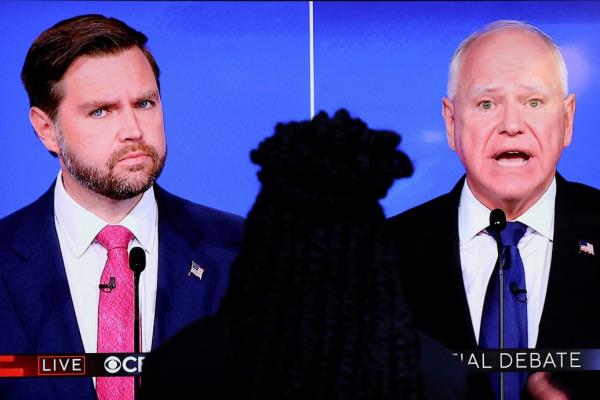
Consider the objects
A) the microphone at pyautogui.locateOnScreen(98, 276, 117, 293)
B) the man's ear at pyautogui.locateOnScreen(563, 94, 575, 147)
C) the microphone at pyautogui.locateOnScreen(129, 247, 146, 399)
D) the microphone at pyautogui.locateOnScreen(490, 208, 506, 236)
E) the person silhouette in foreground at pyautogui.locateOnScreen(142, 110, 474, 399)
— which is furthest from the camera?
the man's ear at pyautogui.locateOnScreen(563, 94, 575, 147)

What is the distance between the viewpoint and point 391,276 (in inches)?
66.1

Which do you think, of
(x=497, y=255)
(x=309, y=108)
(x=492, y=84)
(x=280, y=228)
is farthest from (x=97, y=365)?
(x=280, y=228)

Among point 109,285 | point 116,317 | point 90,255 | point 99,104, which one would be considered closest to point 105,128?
point 99,104

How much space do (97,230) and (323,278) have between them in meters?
2.32

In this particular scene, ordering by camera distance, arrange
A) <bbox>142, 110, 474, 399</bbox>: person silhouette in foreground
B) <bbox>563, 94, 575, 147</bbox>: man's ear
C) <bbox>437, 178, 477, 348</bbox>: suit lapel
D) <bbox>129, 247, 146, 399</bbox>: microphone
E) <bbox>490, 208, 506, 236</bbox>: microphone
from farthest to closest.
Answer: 1. <bbox>563, 94, 575, 147</bbox>: man's ear
2. <bbox>437, 178, 477, 348</bbox>: suit lapel
3. <bbox>490, 208, 506, 236</bbox>: microphone
4. <bbox>129, 247, 146, 399</bbox>: microphone
5. <bbox>142, 110, 474, 399</bbox>: person silhouette in foreground

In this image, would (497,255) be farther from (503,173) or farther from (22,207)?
(22,207)

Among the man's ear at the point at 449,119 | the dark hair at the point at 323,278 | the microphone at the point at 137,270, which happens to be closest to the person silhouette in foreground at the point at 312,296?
the dark hair at the point at 323,278

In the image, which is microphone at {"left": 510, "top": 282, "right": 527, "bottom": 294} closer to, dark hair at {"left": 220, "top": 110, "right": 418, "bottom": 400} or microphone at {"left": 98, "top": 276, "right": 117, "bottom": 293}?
microphone at {"left": 98, "top": 276, "right": 117, "bottom": 293}

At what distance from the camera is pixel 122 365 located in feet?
12.4

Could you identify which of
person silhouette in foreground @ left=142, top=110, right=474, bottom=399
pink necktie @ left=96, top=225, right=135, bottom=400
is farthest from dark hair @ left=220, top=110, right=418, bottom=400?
pink necktie @ left=96, top=225, right=135, bottom=400

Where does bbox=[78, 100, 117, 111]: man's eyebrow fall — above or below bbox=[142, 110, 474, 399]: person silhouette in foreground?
above

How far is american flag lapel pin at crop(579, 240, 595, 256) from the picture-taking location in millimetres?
3939

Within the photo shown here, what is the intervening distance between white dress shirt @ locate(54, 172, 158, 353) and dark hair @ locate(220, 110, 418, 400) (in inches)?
87.5

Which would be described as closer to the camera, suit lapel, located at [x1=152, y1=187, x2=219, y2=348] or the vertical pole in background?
suit lapel, located at [x1=152, y1=187, x2=219, y2=348]
